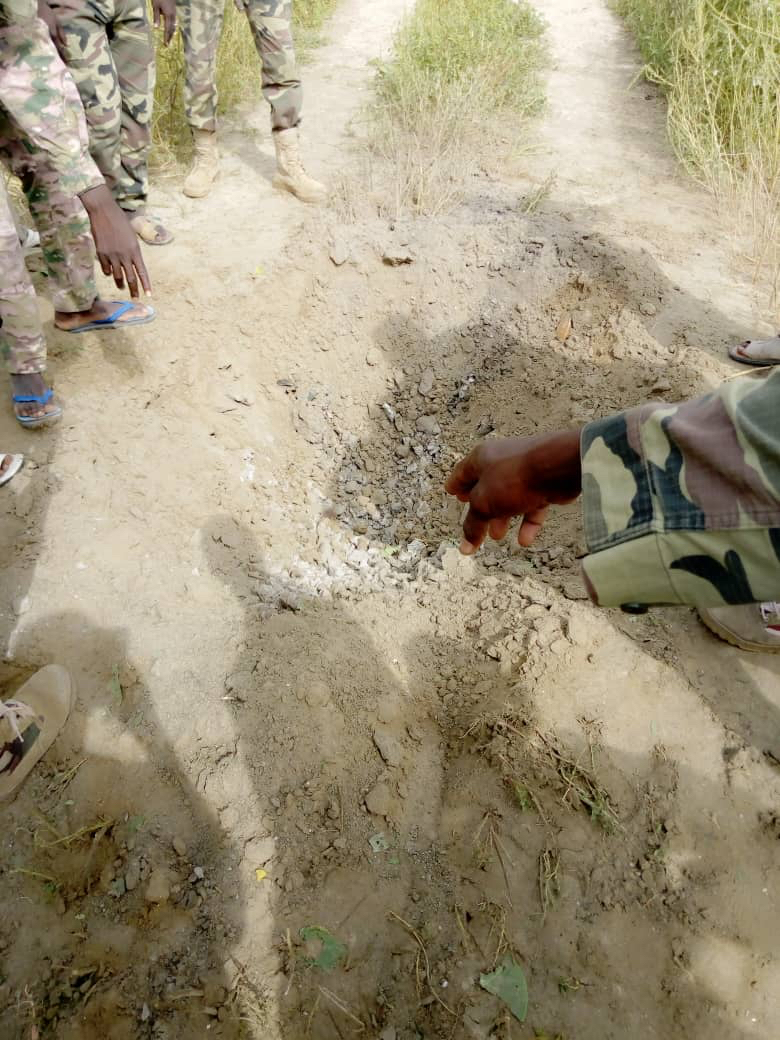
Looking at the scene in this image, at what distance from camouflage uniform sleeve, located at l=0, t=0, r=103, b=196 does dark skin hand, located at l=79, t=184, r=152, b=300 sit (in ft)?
0.19

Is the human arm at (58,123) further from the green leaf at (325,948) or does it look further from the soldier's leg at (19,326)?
the green leaf at (325,948)

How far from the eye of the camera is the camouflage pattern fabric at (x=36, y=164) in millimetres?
2180

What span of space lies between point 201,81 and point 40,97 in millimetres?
2043

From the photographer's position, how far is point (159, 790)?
5.87ft

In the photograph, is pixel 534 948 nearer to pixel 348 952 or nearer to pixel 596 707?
pixel 348 952

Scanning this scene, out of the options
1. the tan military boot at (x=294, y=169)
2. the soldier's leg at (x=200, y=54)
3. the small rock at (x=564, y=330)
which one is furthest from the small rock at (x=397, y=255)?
the soldier's leg at (x=200, y=54)

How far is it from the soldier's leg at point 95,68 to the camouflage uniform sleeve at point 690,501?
3207 millimetres

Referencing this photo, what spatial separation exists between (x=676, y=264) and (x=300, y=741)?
304 cm

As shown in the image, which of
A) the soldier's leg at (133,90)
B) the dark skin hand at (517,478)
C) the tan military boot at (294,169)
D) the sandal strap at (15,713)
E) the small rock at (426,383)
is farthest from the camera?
the tan military boot at (294,169)

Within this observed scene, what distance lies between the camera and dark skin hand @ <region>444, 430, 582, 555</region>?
105 centimetres

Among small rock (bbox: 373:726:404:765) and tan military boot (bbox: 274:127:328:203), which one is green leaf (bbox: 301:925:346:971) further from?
tan military boot (bbox: 274:127:328:203)

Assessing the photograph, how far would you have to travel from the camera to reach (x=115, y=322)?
3037 mm

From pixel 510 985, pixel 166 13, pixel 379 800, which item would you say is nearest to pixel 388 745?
pixel 379 800

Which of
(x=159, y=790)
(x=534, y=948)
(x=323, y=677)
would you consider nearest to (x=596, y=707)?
(x=534, y=948)
